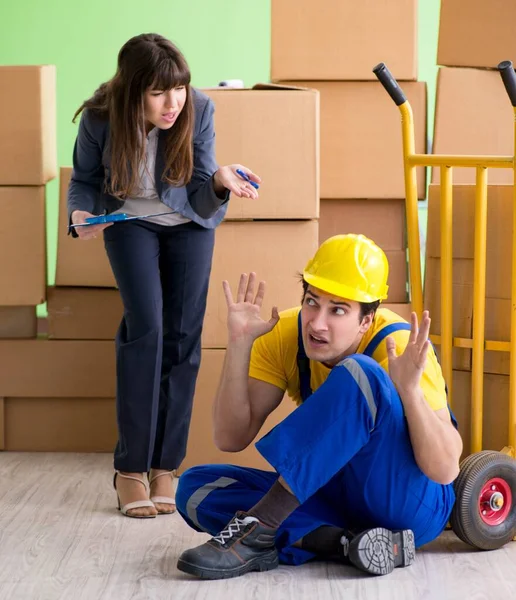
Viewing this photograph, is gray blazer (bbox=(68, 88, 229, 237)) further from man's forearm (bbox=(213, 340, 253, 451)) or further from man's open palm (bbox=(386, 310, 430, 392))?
man's open palm (bbox=(386, 310, 430, 392))

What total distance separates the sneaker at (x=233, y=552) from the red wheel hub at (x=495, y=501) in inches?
17.5

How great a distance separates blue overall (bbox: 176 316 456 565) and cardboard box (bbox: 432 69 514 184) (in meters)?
0.93

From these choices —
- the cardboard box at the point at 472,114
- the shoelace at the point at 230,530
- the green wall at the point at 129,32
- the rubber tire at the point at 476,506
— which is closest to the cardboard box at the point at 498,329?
the rubber tire at the point at 476,506

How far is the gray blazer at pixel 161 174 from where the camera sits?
6.98 feet

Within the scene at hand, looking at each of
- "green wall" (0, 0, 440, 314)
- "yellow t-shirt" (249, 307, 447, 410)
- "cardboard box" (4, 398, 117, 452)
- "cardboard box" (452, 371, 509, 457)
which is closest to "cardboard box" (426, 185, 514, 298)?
"cardboard box" (452, 371, 509, 457)

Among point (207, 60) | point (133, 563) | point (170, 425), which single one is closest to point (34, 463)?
point (170, 425)

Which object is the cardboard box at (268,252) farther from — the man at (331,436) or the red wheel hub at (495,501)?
the red wheel hub at (495,501)

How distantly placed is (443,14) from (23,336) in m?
1.41

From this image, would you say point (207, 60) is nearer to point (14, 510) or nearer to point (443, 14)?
point (443, 14)

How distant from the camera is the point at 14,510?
2182 mm

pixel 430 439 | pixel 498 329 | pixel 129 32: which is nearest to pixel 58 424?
pixel 498 329

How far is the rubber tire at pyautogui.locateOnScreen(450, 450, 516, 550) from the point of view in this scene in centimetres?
187

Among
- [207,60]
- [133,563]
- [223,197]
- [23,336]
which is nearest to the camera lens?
[133,563]

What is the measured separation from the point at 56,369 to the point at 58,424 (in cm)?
16
